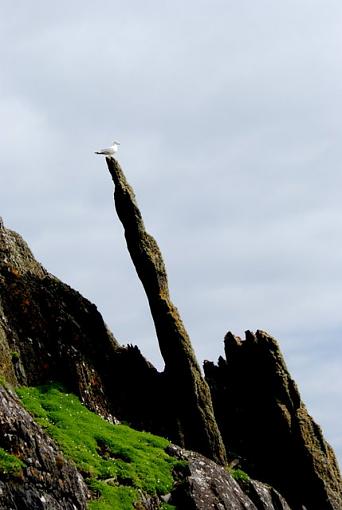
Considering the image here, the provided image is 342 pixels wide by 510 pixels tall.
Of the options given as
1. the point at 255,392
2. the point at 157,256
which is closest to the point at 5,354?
the point at 157,256

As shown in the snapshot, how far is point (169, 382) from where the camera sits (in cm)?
6112

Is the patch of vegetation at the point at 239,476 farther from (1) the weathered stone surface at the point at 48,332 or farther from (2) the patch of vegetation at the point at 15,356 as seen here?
(2) the patch of vegetation at the point at 15,356

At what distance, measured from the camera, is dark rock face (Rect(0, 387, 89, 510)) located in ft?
117

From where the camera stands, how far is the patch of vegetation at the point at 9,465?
35781 millimetres

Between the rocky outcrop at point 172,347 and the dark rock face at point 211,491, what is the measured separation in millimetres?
4300

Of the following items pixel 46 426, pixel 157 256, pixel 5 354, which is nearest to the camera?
pixel 46 426

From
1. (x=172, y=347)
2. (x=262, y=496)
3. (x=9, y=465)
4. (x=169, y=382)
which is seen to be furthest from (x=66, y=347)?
(x=9, y=465)

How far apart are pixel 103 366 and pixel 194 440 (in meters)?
9.54

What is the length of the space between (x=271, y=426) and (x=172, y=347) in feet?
38.6

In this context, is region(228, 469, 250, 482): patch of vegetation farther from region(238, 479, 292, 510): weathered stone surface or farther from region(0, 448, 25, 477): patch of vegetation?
region(0, 448, 25, 477): patch of vegetation

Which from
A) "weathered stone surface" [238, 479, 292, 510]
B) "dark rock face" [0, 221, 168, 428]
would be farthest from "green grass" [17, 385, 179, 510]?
"weathered stone surface" [238, 479, 292, 510]

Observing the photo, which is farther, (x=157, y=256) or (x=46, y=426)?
(x=157, y=256)

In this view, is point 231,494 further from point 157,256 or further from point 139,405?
point 157,256

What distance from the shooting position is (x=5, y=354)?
53.2 m
